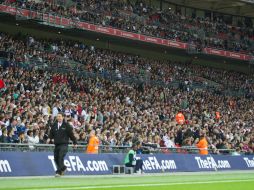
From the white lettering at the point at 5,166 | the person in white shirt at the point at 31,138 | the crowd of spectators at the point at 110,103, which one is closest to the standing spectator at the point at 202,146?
the crowd of spectators at the point at 110,103

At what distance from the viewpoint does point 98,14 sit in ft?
142

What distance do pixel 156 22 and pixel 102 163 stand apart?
94.8ft

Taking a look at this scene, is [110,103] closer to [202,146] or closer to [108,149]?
[202,146]

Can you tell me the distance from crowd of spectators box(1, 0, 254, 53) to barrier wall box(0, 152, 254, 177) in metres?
15.4

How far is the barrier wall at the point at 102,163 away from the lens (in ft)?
58.7

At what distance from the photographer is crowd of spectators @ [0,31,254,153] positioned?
24.1m

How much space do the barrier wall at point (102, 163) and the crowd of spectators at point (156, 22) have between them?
15388mm

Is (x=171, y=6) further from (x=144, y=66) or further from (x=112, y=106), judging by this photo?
(x=112, y=106)

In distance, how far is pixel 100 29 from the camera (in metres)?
42.1

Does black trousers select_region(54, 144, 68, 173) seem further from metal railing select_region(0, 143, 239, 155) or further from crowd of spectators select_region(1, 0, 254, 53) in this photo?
crowd of spectators select_region(1, 0, 254, 53)

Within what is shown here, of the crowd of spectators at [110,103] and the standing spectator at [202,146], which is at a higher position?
the crowd of spectators at [110,103]

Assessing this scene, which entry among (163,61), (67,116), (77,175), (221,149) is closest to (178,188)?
(77,175)

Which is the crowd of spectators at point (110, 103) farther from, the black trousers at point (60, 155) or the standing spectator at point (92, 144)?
the black trousers at point (60, 155)

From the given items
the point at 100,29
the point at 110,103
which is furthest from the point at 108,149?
the point at 100,29
